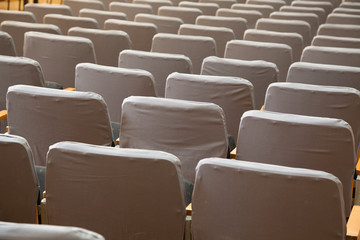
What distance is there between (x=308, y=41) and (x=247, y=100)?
3.17 metres

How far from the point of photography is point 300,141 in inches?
123

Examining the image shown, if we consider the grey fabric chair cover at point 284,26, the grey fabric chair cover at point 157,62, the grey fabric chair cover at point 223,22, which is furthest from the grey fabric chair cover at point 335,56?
the grey fabric chair cover at point 223,22

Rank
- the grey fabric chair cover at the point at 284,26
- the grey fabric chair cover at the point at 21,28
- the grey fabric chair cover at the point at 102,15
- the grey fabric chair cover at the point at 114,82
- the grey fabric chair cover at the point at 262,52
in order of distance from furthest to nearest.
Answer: the grey fabric chair cover at the point at 102,15 < the grey fabric chair cover at the point at 284,26 < the grey fabric chair cover at the point at 21,28 < the grey fabric chair cover at the point at 262,52 < the grey fabric chair cover at the point at 114,82

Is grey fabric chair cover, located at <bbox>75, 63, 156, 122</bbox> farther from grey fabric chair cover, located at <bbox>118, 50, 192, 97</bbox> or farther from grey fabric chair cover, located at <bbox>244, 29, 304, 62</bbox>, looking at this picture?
grey fabric chair cover, located at <bbox>244, 29, 304, 62</bbox>

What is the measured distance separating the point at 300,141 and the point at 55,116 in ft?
4.19

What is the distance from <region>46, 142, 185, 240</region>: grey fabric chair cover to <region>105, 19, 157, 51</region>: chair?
3917 mm

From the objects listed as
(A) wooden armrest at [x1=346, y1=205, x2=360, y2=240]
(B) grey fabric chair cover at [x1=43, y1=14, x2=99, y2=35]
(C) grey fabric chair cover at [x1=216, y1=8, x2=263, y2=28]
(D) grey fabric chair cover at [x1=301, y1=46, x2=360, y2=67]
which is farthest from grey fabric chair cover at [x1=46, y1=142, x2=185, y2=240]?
(C) grey fabric chair cover at [x1=216, y1=8, x2=263, y2=28]

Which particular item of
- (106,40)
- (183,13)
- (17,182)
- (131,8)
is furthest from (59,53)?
(131,8)

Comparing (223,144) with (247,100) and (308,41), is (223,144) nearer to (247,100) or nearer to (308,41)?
(247,100)

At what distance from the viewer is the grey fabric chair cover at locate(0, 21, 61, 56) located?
5820 mm

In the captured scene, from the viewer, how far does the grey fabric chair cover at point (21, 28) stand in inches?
229

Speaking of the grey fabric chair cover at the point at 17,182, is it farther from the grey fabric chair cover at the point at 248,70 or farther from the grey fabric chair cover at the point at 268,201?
the grey fabric chair cover at the point at 248,70

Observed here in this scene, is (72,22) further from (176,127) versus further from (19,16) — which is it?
(176,127)

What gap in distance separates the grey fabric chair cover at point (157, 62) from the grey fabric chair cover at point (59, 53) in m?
0.40
